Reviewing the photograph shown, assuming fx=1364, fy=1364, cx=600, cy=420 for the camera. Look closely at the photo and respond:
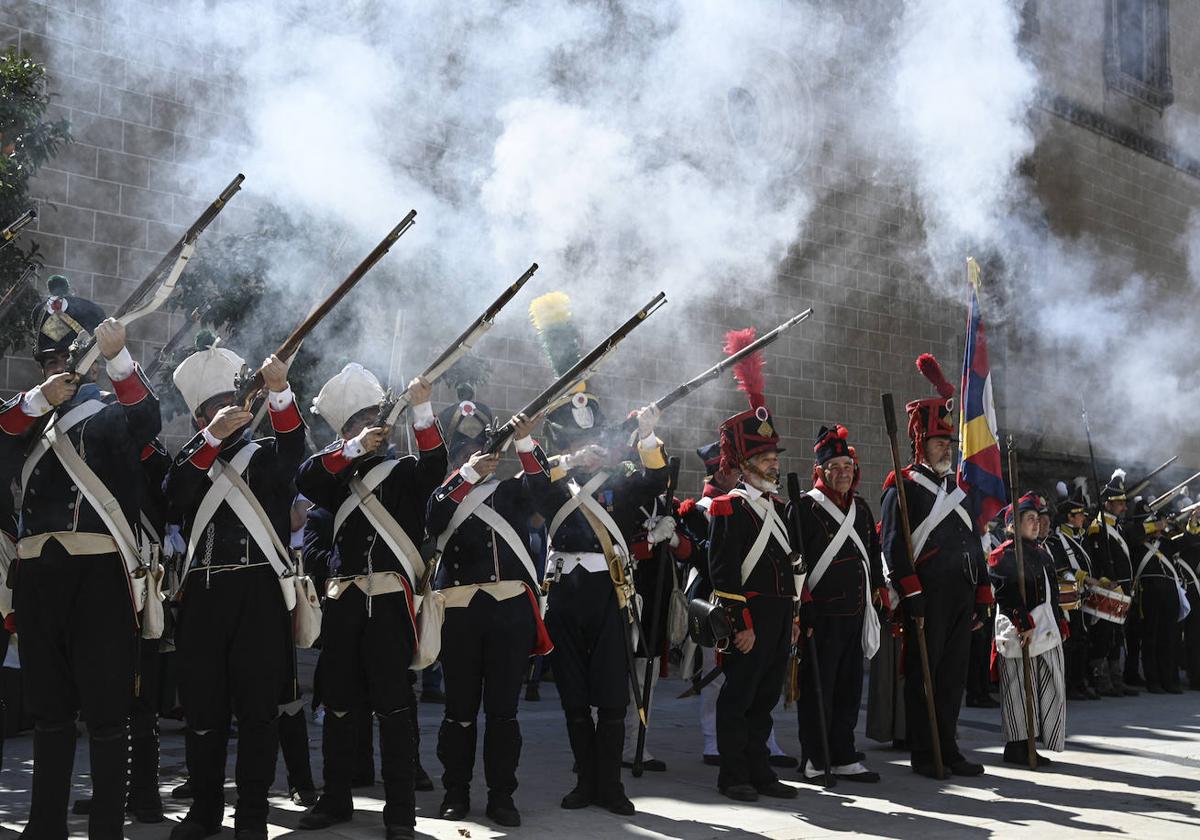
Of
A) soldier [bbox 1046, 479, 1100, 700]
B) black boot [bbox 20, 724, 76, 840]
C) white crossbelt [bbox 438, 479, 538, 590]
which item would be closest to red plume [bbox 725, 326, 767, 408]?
white crossbelt [bbox 438, 479, 538, 590]

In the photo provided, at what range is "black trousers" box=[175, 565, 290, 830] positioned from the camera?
4.99m

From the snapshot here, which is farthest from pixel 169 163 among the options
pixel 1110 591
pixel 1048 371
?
pixel 1048 371

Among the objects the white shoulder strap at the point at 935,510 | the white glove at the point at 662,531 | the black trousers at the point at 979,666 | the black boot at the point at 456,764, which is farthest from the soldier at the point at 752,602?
the black trousers at the point at 979,666

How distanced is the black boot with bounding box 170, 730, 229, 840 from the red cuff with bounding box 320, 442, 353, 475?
1053mm

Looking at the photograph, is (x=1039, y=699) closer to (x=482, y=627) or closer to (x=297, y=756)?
(x=482, y=627)

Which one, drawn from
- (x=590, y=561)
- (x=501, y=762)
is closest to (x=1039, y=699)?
(x=590, y=561)

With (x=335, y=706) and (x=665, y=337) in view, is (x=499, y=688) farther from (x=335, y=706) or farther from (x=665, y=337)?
(x=665, y=337)

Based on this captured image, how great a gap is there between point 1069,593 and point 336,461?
7.40 metres

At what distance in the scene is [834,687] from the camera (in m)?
7.11

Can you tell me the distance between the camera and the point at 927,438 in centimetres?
756

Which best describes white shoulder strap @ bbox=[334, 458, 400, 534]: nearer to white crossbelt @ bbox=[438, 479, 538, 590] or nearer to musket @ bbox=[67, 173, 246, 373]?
white crossbelt @ bbox=[438, 479, 538, 590]

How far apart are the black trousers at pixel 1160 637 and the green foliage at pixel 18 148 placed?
9.73m

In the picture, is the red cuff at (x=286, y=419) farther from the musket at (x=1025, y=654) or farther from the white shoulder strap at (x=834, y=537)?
the musket at (x=1025, y=654)

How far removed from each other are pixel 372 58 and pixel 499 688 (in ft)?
17.4
